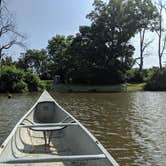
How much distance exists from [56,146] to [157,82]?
45.3 metres

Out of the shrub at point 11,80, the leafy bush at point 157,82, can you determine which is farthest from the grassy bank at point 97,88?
the shrub at point 11,80

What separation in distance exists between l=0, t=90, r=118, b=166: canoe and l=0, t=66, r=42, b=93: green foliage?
3696 cm

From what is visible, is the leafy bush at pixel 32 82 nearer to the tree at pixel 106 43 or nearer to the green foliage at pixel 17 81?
the green foliage at pixel 17 81

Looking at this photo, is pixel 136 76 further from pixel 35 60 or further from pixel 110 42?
pixel 35 60

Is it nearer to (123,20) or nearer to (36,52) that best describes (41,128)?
(123,20)

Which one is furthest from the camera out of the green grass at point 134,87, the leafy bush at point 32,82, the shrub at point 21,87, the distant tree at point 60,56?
the distant tree at point 60,56

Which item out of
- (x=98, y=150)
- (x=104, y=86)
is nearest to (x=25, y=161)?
(x=98, y=150)

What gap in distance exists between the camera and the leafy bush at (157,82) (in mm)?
54906

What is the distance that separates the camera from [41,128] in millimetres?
10977

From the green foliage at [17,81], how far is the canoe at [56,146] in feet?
121

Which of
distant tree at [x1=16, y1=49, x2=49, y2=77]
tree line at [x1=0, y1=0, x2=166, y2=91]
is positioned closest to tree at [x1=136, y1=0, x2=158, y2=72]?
tree line at [x1=0, y1=0, x2=166, y2=91]

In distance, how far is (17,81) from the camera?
170ft

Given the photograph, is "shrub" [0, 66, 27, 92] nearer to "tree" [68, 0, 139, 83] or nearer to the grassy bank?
the grassy bank

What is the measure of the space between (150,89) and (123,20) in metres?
12.5
